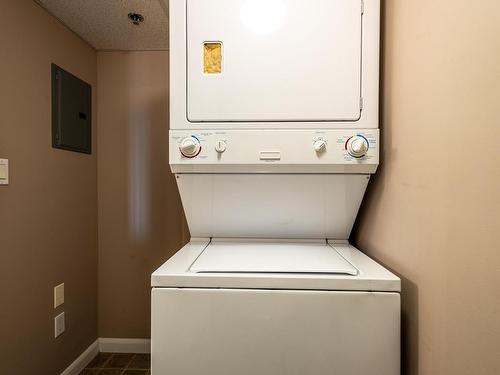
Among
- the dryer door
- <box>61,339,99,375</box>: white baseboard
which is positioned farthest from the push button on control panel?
<box>61,339,99,375</box>: white baseboard

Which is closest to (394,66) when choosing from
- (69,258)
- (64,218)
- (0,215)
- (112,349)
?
(0,215)

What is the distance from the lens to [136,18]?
1672 millimetres

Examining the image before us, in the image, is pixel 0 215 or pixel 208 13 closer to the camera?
pixel 208 13

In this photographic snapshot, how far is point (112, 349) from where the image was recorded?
6.97 ft

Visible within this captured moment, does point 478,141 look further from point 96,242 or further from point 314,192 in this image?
point 96,242

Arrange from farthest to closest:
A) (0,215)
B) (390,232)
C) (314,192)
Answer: (0,215)
(314,192)
(390,232)

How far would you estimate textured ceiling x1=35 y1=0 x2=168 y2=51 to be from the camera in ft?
5.05

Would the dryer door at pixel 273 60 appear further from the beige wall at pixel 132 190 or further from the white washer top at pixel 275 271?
the beige wall at pixel 132 190

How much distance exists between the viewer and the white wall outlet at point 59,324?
65.9 inches

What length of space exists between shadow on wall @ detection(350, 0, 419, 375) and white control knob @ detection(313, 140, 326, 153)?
251 mm

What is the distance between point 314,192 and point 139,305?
70.3 inches

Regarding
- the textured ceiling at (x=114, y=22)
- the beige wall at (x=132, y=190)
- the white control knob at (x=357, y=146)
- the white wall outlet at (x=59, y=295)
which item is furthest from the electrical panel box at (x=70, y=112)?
the white control knob at (x=357, y=146)

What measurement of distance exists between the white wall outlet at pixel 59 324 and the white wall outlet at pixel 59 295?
0.08 m

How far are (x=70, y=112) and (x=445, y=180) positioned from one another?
2.08 m
